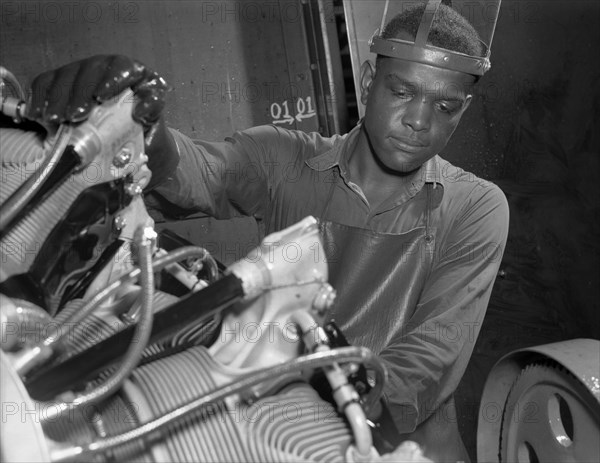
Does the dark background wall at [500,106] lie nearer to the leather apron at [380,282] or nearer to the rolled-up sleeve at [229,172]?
the rolled-up sleeve at [229,172]

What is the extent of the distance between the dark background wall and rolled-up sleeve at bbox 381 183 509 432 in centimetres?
106

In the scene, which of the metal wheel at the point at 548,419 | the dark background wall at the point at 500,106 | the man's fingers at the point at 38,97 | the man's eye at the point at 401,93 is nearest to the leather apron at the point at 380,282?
the metal wheel at the point at 548,419

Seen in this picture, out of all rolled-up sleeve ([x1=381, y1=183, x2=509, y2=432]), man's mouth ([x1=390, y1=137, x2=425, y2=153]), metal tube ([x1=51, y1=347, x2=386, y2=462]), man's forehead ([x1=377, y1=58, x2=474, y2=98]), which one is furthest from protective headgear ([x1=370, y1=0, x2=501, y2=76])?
metal tube ([x1=51, y1=347, x2=386, y2=462])

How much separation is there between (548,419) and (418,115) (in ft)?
2.38

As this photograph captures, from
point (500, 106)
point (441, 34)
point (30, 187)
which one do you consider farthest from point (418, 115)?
point (500, 106)

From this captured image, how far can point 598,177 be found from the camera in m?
3.14

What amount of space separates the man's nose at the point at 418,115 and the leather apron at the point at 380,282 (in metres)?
0.23

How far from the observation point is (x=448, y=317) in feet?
4.67

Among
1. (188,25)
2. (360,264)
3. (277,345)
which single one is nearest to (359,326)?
(360,264)

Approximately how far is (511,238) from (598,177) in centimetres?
49

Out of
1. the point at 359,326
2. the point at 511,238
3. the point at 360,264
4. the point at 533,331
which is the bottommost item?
the point at 533,331

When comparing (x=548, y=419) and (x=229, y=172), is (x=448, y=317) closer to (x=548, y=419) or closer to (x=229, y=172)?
(x=548, y=419)

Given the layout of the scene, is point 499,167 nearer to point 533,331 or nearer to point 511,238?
point 511,238

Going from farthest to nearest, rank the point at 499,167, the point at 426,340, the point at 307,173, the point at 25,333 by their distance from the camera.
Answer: the point at 499,167 → the point at 307,173 → the point at 426,340 → the point at 25,333
